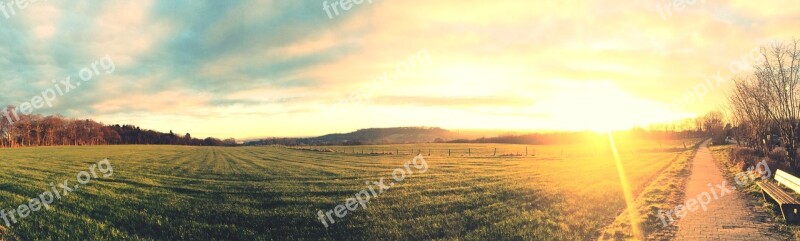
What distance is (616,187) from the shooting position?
68.6 ft

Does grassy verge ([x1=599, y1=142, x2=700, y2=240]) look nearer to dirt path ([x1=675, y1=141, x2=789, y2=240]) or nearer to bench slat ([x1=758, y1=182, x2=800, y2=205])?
dirt path ([x1=675, y1=141, x2=789, y2=240])

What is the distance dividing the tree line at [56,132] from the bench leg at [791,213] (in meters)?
120

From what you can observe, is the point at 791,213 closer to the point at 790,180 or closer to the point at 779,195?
the point at 779,195

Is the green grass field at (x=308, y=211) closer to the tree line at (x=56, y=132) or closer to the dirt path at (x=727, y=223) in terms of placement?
the dirt path at (x=727, y=223)

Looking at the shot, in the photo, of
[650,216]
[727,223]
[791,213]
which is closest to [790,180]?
[791,213]

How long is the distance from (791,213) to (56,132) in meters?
133

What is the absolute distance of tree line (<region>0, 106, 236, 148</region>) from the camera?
95125mm

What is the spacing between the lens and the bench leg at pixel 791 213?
38.6ft

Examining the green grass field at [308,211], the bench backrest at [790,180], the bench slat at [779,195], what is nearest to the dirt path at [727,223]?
the bench slat at [779,195]

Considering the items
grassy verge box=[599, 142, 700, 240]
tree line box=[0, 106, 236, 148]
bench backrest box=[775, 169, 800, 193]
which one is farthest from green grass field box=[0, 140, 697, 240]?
tree line box=[0, 106, 236, 148]

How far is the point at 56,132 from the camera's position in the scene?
344 ft

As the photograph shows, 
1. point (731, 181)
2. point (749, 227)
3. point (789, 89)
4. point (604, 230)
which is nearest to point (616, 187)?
point (731, 181)

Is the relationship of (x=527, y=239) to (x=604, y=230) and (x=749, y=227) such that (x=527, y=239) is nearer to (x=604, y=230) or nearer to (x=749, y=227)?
(x=604, y=230)

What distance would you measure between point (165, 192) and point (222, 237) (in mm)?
9792
